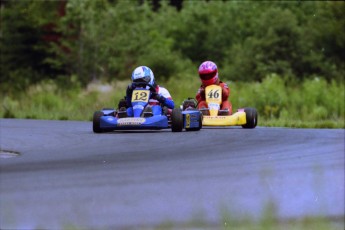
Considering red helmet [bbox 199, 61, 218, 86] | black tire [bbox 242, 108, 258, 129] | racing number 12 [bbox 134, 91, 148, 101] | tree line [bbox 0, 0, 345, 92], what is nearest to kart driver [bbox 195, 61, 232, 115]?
red helmet [bbox 199, 61, 218, 86]

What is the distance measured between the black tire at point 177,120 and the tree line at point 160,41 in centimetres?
181

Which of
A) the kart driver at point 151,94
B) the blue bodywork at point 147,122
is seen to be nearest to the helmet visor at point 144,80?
the kart driver at point 151,94

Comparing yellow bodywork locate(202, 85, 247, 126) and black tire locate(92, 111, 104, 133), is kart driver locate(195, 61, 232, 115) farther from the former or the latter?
black tire locate(92, 111, 104, 133)

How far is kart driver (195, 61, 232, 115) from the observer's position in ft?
17.0

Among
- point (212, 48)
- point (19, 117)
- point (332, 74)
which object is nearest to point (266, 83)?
point (19, 117)

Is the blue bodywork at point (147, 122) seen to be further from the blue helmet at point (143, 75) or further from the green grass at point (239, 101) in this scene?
the green grass at point (239, 101)

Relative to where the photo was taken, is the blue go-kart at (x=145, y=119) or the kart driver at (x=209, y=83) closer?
the blue go-kart at (x=145, y=119)

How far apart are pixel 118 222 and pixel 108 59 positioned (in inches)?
201

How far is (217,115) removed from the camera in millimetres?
5301

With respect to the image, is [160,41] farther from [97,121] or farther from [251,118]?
[97,121]

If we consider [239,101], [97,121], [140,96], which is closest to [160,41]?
[239,101]

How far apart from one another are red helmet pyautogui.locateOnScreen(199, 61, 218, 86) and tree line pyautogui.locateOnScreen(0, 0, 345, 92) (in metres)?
1.77

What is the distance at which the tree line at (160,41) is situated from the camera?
10031 millimetres

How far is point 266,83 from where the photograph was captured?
6.92 metres
